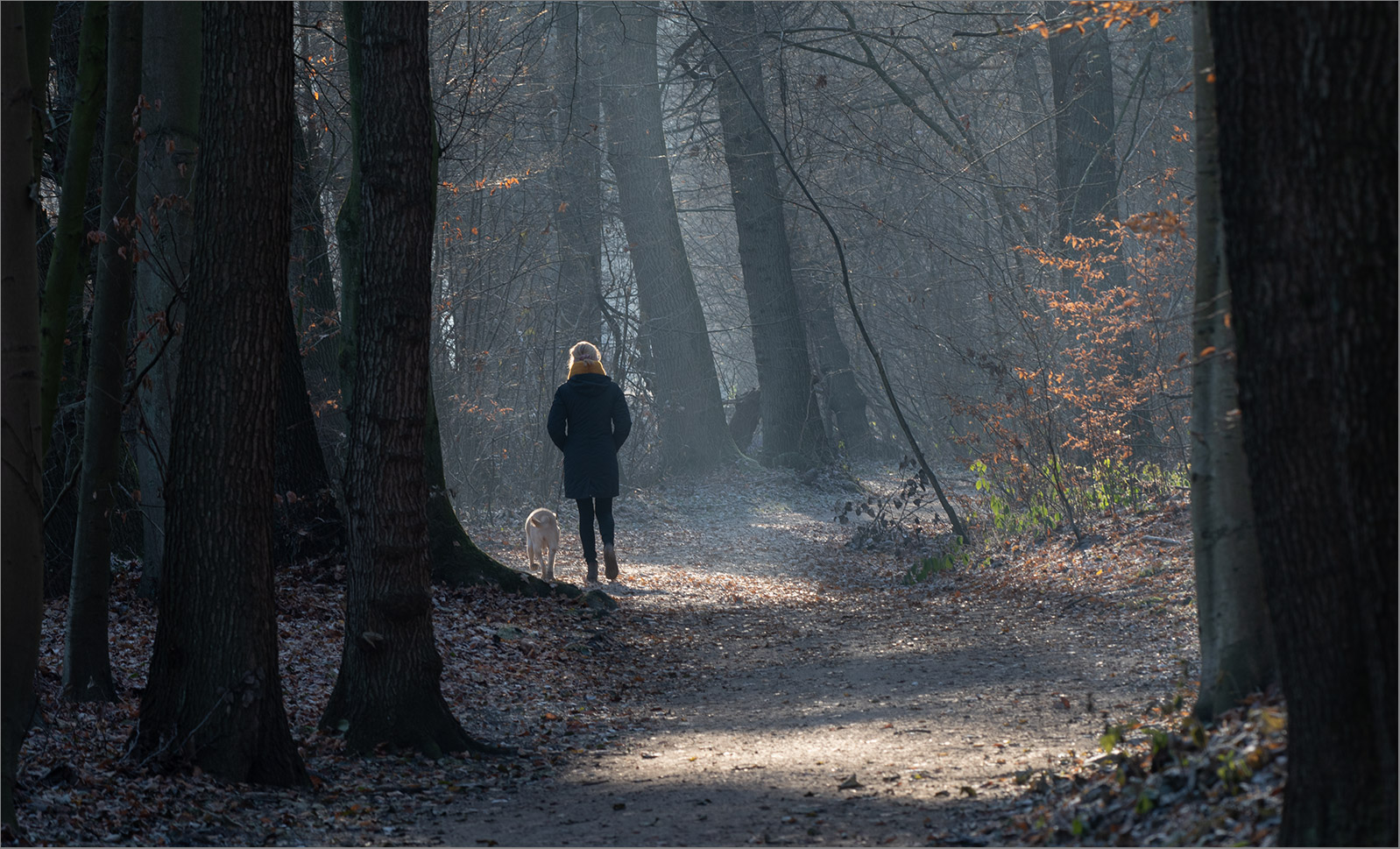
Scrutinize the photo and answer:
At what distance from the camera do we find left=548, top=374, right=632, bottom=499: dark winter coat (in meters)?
11.5

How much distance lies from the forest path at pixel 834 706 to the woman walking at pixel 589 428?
1131 mm

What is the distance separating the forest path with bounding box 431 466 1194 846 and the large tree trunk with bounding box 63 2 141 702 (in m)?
2.55

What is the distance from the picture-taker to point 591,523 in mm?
11805

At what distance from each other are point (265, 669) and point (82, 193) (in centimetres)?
261

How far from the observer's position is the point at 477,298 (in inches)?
658

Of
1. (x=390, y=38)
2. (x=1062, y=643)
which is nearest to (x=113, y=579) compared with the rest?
(x=390, y=38)

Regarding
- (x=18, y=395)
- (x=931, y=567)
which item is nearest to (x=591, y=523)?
(x=931, y=567)

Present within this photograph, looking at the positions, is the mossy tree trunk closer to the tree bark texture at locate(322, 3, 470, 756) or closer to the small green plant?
the tree bark texture at locate(322, 3, 470, 756)

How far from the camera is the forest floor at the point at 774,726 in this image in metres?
4.52

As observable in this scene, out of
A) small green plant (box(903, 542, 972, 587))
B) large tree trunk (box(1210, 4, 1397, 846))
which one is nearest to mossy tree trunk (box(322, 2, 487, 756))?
large tree trunk (box(1210, 4, 1397, 846))

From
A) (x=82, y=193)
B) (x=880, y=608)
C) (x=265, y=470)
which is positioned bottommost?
(x=880, y=608)

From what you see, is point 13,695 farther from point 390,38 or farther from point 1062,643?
point 1062,643

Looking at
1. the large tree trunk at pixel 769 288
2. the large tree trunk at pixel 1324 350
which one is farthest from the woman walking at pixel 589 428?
the large tree trunk at pixel 769 288

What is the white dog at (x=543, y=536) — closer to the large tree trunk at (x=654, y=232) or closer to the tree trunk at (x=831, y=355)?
the large tree trunk at (x=654, y=232)
